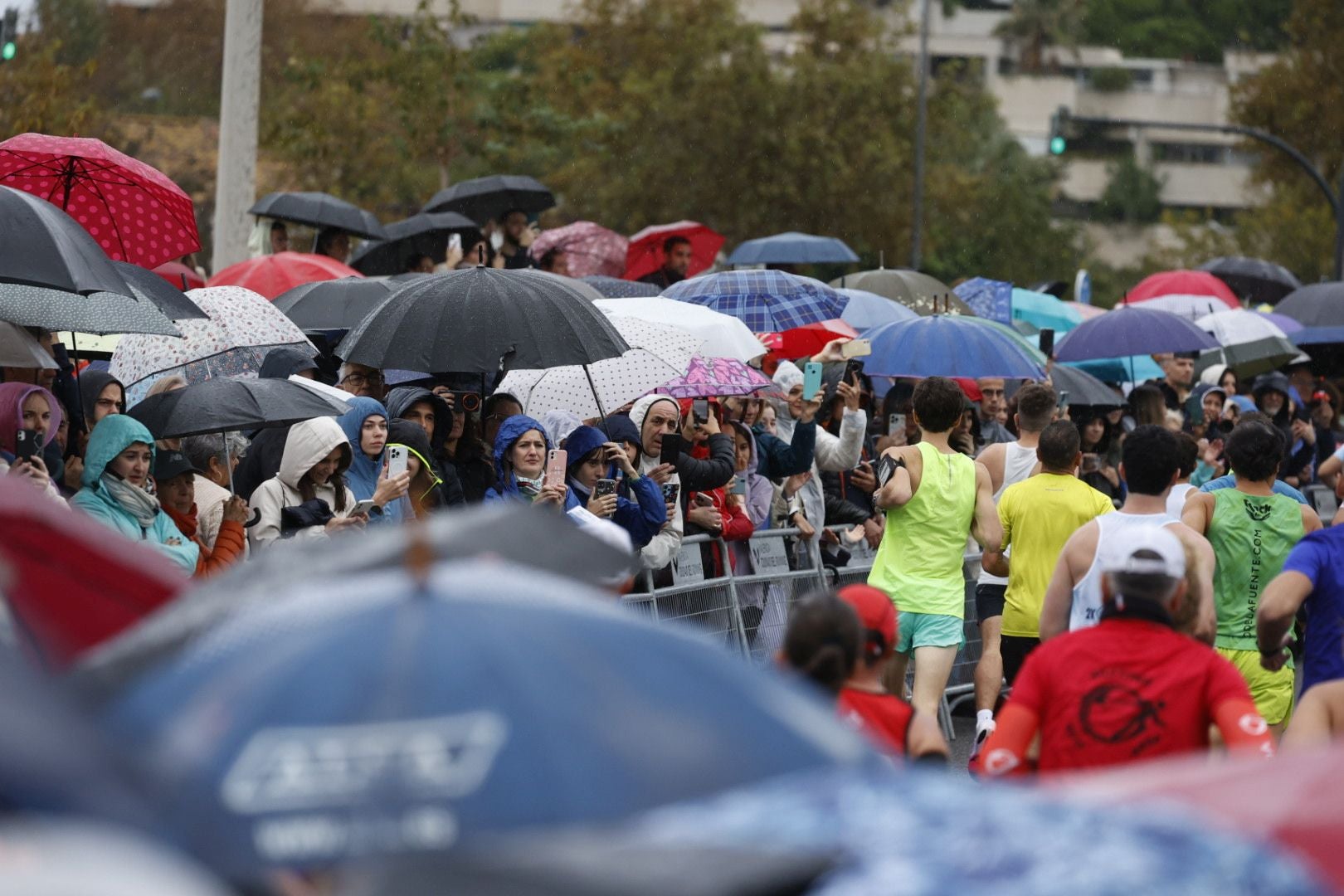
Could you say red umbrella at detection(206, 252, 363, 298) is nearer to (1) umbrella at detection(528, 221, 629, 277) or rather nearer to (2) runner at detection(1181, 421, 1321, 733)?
(1) umbrella at detection(528, 221, 629, 277)

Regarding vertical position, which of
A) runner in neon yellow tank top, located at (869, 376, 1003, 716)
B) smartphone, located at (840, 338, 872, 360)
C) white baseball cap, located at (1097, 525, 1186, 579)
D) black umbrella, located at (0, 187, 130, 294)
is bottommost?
runner in neon yellow tank top, located at (869, 376, 1003, 716)

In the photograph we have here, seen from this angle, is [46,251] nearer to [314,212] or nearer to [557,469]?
[557,469]

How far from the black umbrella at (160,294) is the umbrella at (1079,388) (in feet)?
22.3

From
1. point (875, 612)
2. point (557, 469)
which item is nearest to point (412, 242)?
point (557, 469)

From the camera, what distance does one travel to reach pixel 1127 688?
213 inches

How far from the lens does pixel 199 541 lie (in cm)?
869

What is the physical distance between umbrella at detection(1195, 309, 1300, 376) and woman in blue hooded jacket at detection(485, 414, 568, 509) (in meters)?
10.4

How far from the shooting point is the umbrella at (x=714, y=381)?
10562mm

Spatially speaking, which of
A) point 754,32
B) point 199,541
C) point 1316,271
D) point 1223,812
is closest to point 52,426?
point 199,541

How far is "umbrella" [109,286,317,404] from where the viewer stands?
10.0 meters

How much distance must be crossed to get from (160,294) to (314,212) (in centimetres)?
636

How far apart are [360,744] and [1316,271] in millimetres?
54434

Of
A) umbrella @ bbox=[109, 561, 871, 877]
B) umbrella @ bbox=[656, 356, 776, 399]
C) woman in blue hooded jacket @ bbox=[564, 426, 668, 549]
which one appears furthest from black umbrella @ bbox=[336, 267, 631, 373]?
umbrella @ bbox=[109, 561, 871, 877]

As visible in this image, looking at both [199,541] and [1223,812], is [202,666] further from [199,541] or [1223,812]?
[199,541]
